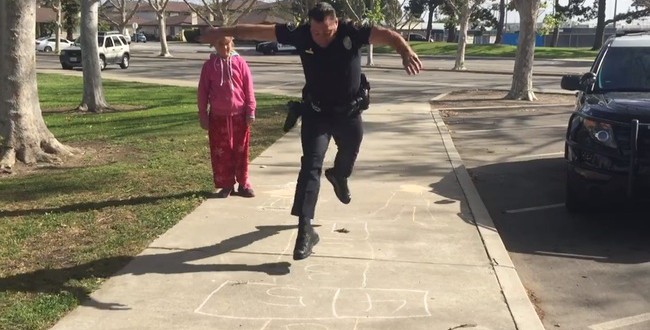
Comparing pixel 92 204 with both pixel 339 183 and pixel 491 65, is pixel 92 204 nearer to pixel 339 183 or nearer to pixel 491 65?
pixel 339 183

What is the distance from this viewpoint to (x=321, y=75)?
201 inches

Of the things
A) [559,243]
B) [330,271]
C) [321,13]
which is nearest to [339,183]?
[330,271]

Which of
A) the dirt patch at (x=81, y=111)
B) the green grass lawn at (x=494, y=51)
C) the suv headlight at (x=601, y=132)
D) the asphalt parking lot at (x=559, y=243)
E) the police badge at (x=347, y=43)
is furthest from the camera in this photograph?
the green grass lawn at (x=494, y=51)

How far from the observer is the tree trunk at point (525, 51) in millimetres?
17219

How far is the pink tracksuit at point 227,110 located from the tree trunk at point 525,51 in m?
12.1

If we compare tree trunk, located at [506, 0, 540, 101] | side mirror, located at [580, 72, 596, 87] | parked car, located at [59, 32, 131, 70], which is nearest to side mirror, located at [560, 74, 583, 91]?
side mirror, located at [580, 72, 596, 87]

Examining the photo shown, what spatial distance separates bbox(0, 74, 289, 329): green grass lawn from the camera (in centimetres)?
454

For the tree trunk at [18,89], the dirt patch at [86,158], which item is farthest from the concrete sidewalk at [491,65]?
the tree trunk at [18,89]

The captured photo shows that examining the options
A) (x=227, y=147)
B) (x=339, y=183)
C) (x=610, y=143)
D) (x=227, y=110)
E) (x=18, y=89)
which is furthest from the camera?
(x=18, y=89)

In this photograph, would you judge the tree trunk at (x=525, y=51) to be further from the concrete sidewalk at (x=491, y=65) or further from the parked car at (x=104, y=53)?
the parked car at (x=104, y=53)

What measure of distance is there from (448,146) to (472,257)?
517 cm

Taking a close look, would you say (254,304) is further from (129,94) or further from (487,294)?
(129,94)

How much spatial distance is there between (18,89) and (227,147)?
308cm

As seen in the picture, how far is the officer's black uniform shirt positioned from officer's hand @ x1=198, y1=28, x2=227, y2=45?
1.53 ft
